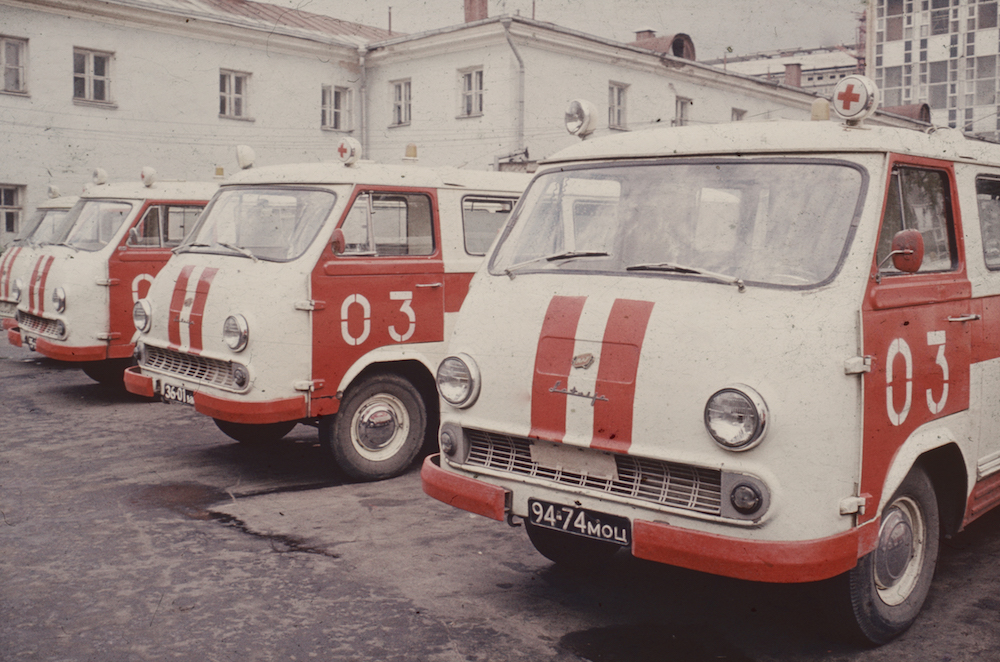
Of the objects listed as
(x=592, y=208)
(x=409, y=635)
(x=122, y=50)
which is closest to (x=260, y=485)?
(x=409, y=635)

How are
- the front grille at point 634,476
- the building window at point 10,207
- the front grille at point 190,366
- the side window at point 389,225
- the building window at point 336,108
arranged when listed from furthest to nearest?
the building window at point 336,108 → the building window at point 10,207 → the side window at point 389,225 → the front grille at point 190,366 → the front grille at point 634,476

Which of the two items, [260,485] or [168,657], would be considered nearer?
[168,657]

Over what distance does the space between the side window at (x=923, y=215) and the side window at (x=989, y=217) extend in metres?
0.31

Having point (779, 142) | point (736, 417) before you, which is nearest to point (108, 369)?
point (779, 142)

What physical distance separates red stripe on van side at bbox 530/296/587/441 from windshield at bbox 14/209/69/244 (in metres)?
8.32

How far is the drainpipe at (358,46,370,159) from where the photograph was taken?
82.9 feet

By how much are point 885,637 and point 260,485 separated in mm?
4149

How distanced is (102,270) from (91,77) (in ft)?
43.9

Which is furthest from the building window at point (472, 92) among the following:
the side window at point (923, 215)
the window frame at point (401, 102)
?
the side window at point (923, 215)

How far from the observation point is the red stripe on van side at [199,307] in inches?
254

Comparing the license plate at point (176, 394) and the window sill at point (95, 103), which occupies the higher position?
the window sill at point (95, 103)

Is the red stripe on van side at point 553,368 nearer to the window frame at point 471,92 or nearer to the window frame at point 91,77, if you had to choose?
the window frame at point 471,92

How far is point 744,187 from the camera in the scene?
3.93 metres

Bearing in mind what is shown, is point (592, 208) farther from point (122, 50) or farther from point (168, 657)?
point (122, 50)
